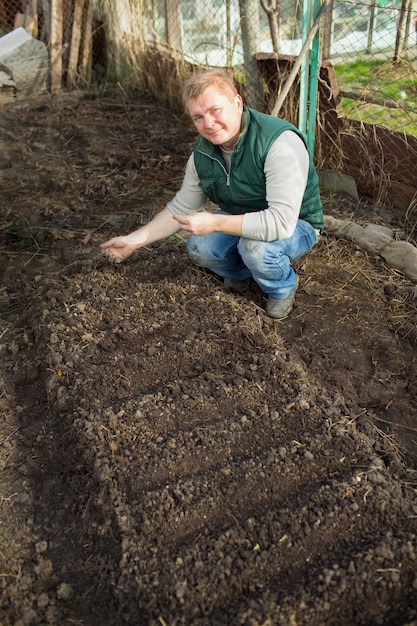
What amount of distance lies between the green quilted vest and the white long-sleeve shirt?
0.05 metres

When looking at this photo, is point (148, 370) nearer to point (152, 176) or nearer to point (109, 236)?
point (109, 236)

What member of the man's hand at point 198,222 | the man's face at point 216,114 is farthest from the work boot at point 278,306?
the man's face at point 216,114

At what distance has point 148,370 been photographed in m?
2.70

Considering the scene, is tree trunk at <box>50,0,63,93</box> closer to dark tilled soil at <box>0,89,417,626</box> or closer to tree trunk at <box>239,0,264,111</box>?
tree trunk at <box>239,0,264,111</box>

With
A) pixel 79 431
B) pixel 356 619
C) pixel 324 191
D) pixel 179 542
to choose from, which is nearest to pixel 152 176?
pixel 324 191

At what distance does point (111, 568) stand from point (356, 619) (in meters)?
0.78

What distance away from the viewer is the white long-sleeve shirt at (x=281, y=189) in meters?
2.70

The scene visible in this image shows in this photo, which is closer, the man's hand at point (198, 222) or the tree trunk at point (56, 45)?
the man's hand at point (198, 222)

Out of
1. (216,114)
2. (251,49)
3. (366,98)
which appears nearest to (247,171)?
(216,114)

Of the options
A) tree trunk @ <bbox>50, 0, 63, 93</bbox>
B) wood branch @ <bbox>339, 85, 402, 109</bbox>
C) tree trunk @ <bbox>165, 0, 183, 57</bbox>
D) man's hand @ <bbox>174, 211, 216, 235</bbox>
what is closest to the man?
man's hand @ <bbox>174, 211, 216, 235</bbox>

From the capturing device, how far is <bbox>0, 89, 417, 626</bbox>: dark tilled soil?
6.32ft

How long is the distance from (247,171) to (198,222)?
0.36m

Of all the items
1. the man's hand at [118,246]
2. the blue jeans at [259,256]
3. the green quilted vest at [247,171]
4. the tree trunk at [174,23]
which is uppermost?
the tree trunk at [174,23]

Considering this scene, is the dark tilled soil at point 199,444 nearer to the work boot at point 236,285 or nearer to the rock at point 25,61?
the work boot at point 236,285
